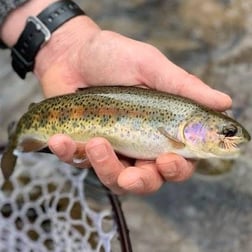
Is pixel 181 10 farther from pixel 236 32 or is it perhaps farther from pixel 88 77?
pixel 88 77

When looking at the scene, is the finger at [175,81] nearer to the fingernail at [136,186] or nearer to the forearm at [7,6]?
the fingernail at [136,186]

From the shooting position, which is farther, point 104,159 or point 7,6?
point 7,6

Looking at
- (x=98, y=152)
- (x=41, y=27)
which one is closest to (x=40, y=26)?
(x=41, y=27)

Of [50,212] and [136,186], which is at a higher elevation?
[136,186]

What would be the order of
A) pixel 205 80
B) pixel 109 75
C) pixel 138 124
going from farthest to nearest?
pixel 205 80 < pixel 109 75 < pixel 138 124

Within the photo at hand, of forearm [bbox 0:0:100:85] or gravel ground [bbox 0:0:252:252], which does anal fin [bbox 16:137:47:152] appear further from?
gravel ground [bbox 0:0:252:252]

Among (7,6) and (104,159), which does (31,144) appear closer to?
(104,159)
